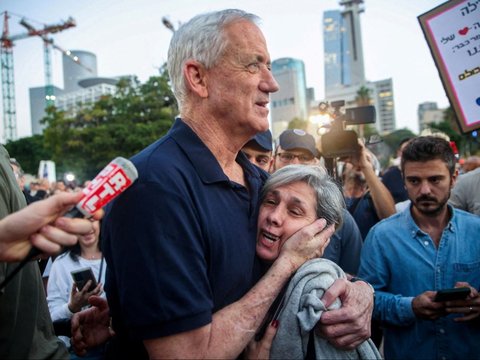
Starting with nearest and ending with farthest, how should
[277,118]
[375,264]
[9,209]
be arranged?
[9,209]
[375,264]
[277,118]

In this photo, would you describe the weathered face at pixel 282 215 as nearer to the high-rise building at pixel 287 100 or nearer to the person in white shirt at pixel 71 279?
the person in white shirt at pixel 71 279

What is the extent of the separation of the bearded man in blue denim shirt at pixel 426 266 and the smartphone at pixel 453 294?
2.8 inches

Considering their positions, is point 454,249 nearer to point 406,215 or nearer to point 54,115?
point 406,215

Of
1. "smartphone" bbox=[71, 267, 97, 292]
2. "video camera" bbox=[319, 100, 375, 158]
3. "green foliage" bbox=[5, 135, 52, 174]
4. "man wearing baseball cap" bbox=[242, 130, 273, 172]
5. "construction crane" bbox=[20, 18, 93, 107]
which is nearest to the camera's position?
"smartphone" bbox=[71, 267, 97, 292]

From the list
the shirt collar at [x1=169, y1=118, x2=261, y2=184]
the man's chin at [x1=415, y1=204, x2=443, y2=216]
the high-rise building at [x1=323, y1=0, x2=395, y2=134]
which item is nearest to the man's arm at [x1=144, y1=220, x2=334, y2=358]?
the shirt collar at [x1=169, y1=118, x2=261, y2=184]

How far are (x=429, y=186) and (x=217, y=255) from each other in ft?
6.64

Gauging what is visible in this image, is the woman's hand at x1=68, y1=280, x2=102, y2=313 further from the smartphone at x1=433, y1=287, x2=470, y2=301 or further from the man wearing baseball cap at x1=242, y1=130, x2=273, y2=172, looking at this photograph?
the smartphone at x1=433, y1=287, x2=470, y2=301

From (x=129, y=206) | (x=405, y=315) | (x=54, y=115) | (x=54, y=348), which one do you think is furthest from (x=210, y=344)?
(x=54, y=115)

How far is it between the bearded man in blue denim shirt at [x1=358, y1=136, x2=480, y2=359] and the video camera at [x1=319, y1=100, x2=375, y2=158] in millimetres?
774

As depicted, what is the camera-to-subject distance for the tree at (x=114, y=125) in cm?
2834

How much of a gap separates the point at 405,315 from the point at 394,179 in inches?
134

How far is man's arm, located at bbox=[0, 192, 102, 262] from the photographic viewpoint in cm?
108

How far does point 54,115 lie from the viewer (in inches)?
1242

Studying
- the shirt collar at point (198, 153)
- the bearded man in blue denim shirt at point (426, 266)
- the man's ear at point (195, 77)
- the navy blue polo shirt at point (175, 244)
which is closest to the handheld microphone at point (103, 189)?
the navy blue polo shirt at point (175, 244)
